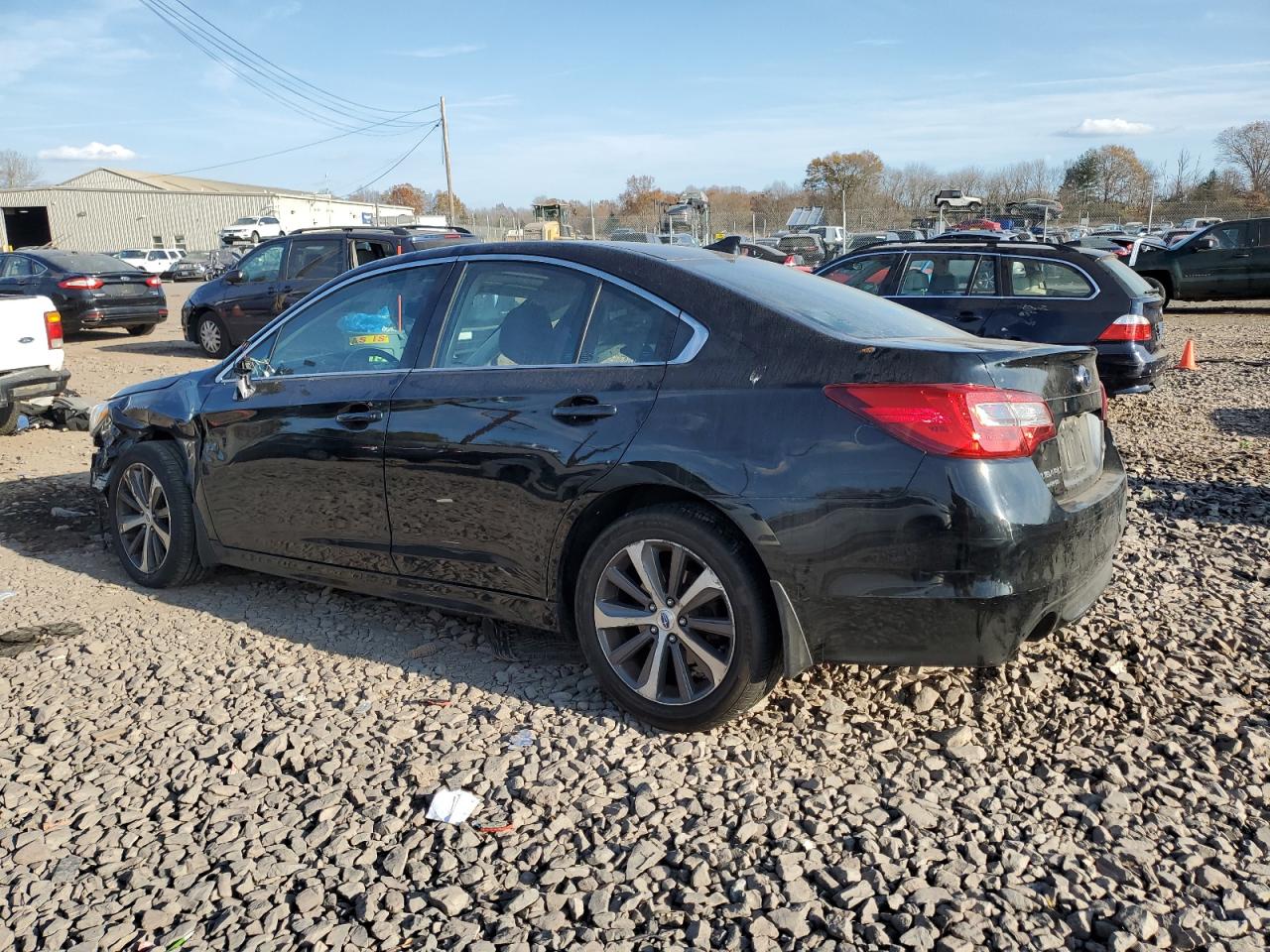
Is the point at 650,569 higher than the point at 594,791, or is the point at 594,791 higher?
the point at 650,569

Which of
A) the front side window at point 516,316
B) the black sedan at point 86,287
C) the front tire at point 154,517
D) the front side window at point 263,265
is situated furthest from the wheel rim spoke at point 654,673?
the black sedan at point 86,287

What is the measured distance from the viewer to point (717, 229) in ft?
155

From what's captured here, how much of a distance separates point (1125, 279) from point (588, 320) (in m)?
7.37

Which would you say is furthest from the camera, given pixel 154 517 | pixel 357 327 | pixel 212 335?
pixel 212 335

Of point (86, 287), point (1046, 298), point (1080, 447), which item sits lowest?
point (1080, 447)

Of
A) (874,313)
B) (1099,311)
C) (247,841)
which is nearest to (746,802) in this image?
(247,841)

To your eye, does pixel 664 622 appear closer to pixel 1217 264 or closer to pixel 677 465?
pixel 677 465

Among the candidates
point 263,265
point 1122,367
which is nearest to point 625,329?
point 1122,367

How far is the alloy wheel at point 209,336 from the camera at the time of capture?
15.4 m

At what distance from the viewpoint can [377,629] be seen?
481cm

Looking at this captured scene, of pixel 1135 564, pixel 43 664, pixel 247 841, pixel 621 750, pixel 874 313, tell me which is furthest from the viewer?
pixel 1135 564

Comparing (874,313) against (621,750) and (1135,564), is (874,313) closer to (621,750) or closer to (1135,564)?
(621,750)

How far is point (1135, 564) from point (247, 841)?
170 inches

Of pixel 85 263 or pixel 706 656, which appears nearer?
pixel 706 656
